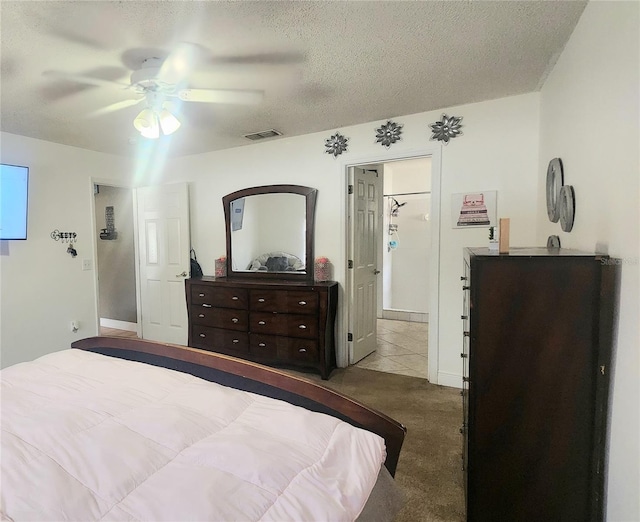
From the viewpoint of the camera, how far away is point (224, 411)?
4.06 feet

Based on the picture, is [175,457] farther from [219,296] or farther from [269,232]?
[269,232]

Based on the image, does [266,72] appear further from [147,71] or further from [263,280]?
[263,280]

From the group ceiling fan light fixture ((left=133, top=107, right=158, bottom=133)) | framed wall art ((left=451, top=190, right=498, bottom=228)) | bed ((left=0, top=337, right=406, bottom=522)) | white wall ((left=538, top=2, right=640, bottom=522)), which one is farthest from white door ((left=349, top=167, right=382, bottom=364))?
bed ((left=0, top=337, right=406, bottom=522))

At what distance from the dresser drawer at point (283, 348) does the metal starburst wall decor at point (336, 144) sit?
1845 mm

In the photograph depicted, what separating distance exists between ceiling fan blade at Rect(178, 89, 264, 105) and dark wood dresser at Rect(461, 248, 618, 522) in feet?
6.65

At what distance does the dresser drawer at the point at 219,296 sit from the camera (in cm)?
356

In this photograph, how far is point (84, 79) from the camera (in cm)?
226

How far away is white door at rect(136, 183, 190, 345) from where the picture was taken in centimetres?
423

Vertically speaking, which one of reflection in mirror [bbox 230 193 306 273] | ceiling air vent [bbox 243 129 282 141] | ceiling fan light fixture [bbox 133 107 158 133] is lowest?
reflection in mirror [bbox 230 193 306 273]

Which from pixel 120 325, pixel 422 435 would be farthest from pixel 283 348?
pixel 120 325

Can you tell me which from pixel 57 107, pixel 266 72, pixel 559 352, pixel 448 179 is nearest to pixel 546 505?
pixel 559 352

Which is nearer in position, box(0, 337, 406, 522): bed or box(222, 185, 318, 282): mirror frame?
box(0, 337, 406, 522): bed

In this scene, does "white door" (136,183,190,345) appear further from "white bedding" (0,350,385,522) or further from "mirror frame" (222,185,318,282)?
"white bedding" (0,350,385,522)

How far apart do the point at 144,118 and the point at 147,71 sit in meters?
0.27
